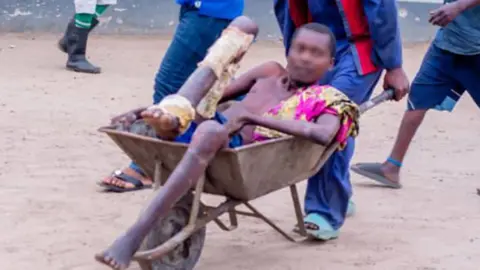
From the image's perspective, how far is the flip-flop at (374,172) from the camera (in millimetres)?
6285

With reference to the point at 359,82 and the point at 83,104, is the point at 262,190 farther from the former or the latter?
the point at 83,104

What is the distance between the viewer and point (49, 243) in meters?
4.84

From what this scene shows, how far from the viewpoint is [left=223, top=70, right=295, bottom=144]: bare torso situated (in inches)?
187

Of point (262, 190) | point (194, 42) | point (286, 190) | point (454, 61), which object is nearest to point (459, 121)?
point (454, 61)

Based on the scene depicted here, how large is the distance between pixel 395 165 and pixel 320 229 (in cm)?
140

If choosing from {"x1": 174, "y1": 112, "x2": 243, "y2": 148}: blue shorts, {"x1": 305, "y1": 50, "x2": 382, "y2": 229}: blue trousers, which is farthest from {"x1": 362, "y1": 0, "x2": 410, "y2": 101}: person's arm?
{"x1": 174, "y1": 112, "x2": 243, "y2": 148}: blue shorts

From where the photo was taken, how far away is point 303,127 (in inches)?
169

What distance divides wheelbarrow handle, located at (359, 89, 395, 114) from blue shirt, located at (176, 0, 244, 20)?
120cm

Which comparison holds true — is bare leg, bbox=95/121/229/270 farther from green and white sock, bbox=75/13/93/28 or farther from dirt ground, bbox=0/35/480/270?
green and white sock, bbox=75/13/93/28

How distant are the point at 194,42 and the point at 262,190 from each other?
5.34 feet

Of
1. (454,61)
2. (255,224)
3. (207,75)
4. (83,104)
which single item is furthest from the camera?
(83,104)

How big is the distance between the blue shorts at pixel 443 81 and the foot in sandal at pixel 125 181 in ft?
5.79

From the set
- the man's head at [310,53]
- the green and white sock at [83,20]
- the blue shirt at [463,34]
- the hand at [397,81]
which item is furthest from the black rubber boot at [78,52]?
the man's head at [310,53]

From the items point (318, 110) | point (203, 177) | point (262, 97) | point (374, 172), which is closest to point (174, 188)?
point (203, 177)
